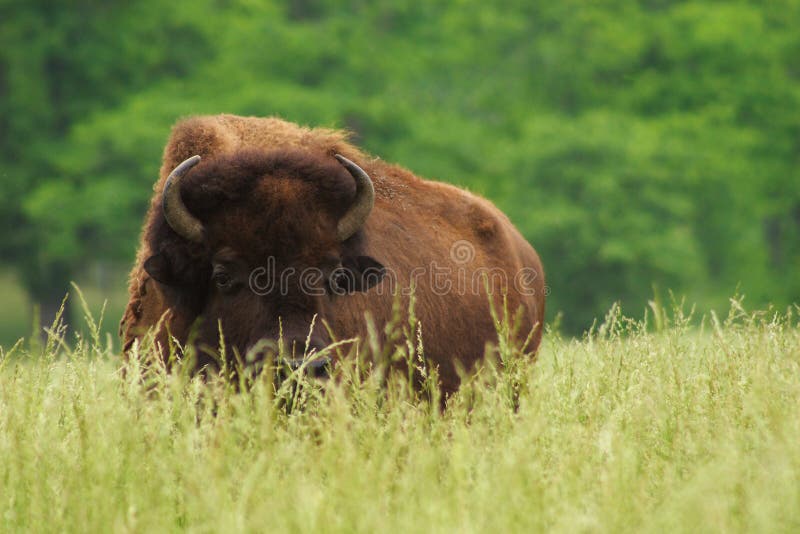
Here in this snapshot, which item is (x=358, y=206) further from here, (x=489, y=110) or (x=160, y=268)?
(x=489, y=110)

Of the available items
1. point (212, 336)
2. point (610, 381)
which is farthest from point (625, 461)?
point (212, 336)

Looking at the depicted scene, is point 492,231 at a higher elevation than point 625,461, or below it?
higher

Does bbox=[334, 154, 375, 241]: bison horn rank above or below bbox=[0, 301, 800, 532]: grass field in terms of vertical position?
above

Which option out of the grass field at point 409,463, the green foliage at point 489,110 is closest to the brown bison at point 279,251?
the grass field at point 409,463

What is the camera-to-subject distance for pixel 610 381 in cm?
608

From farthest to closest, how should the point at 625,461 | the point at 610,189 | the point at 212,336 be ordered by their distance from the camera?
the point at 610,189 < the point at 212,336 < the point at 625,461

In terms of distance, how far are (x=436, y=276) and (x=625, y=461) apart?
367 cm

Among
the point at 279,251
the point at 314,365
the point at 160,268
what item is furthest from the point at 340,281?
the point at 314,365

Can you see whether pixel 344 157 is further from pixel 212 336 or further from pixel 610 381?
pixel 610 381

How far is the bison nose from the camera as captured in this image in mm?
5602

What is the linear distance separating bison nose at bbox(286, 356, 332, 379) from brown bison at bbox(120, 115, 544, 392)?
0.34 feet

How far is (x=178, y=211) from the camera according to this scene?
20.5ft

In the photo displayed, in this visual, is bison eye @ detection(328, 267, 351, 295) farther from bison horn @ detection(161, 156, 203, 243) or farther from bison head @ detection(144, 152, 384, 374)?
bison horn @ detection(161, 156, 203, 243)

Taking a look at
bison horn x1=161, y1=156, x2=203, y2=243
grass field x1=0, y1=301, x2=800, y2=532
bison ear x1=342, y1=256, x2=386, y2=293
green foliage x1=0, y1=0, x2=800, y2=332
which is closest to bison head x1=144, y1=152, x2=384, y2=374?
bison horn x1=161, y1=156, x2=203, y2=243
